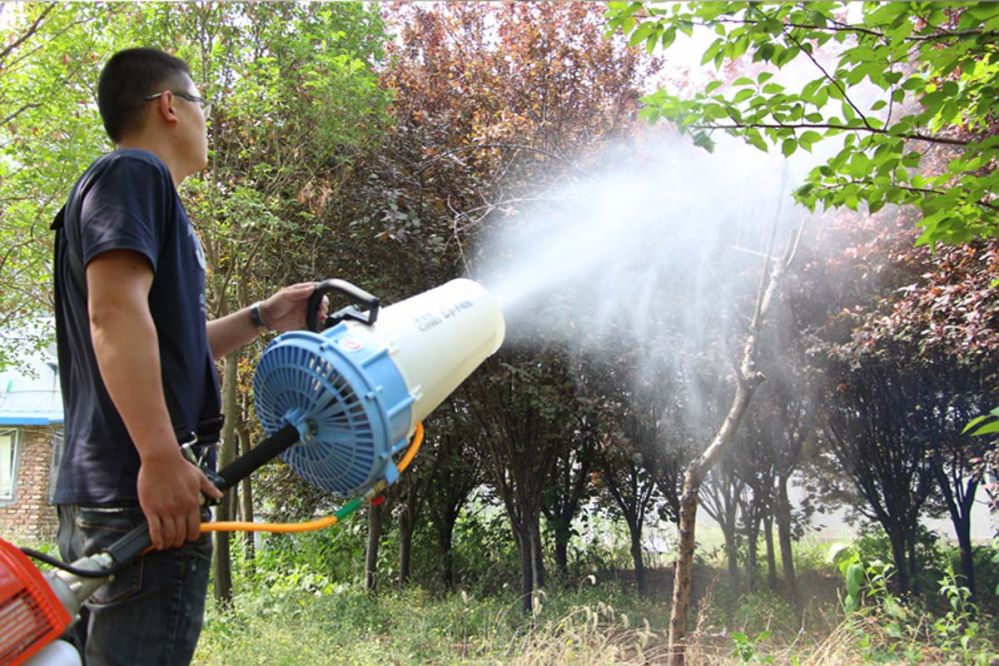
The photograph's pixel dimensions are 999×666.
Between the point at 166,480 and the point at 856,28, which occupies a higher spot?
the point at 856,28

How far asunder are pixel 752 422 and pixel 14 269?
218 inches

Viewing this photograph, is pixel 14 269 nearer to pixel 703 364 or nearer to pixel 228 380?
pixel 228 380

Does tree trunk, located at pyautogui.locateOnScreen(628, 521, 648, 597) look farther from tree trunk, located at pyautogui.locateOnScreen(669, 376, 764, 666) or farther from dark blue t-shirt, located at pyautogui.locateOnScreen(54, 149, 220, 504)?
dark blue t-shirt, located at pyautogui.locateOnScreen(54, 149, 220, 504)

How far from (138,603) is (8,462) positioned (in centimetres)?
1185

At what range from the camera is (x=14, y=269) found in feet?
18.2

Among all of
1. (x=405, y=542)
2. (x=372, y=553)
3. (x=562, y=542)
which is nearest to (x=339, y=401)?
(x=372, y=553)

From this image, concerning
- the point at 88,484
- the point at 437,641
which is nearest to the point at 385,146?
the point at 437,641

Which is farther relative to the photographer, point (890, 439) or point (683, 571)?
point (890, 439)

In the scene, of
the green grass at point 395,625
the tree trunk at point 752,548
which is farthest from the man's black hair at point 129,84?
the tree trunk at point 752,548

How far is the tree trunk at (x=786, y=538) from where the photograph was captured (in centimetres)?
540

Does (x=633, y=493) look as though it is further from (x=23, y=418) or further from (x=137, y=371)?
(x=23, y=418)

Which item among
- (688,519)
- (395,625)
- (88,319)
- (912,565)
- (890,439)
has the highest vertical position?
(890,439)

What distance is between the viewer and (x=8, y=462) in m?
10.9

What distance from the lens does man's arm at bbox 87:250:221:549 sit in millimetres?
1075
